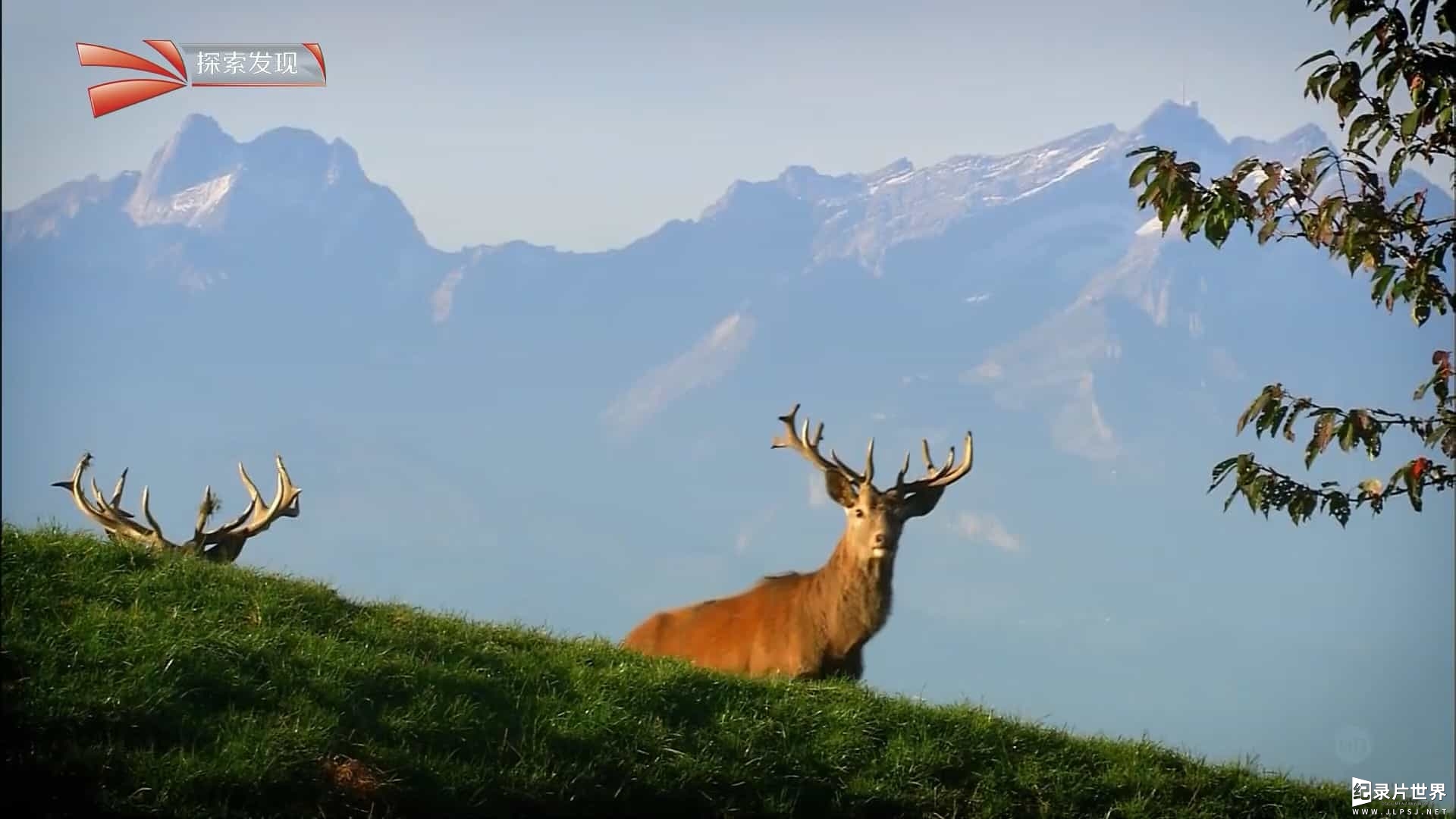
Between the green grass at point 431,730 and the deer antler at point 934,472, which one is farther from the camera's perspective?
the deer antler at point 934,472

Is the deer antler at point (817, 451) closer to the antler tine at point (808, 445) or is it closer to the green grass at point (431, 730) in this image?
the antler tine at point (808, 445)

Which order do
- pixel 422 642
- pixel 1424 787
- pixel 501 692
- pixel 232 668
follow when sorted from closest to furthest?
1. pixel 232 668
2. pixel 501 692
3. pixel 422 642
4. pixel 1424 787

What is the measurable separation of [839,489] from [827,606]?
898 millimetres

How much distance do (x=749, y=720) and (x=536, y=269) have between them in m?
114

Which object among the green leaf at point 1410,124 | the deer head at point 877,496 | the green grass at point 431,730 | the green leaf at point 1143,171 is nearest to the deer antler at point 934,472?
the deer head at point 877,496

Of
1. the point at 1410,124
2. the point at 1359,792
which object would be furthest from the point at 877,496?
the point at 1410,124

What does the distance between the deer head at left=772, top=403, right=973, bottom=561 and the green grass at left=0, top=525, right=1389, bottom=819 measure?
6.43 ft

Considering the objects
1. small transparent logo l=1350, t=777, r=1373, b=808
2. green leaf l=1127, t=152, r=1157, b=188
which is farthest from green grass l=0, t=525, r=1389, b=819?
green leaf l=1127, t=152, r=1157, b=188

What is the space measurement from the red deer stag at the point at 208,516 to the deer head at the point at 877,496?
377 cm

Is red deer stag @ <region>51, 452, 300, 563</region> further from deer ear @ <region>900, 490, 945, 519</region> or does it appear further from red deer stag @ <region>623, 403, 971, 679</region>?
deer ear @ <region>900, 490, 945, 519</region>

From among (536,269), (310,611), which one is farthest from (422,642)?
(536,269)

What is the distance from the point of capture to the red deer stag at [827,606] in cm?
959

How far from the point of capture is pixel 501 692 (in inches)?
269

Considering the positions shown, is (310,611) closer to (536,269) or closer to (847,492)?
(847,492)
